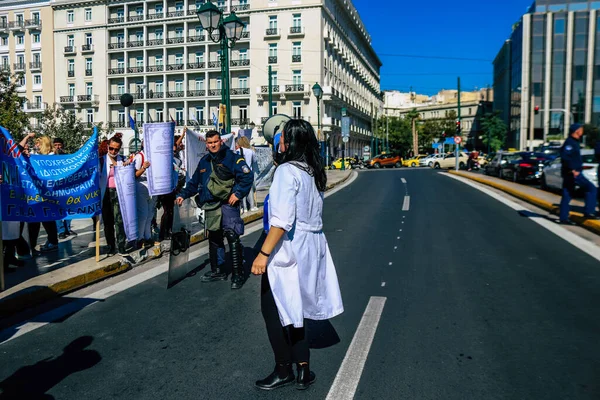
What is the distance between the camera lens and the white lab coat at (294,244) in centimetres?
331

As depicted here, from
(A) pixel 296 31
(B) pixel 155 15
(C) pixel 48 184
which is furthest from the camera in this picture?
(B) pixel 155 15

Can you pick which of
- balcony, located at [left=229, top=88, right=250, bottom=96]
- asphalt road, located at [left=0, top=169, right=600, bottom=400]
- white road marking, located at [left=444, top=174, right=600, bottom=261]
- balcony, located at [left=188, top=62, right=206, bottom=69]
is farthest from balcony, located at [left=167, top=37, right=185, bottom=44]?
asphalt road, located at [left=0, top=169, right=600, bottom=400]

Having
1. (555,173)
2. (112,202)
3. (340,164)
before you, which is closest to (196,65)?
(340,164)

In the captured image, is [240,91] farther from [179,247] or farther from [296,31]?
[179,247]

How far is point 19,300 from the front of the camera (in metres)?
5.40

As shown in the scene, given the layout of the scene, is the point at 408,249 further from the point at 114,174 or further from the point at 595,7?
the point at 595,7

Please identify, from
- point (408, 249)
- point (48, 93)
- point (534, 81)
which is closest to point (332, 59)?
point (534, 81)

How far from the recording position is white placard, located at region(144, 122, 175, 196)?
7.75m

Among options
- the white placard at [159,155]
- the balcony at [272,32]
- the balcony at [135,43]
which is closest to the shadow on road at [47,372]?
the white placard at [159,155]

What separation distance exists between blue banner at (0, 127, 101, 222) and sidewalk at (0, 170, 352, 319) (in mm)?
694

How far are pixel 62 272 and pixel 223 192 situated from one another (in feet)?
7.42

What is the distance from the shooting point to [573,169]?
9828 millimetres

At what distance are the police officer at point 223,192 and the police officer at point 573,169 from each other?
6687 millimetres

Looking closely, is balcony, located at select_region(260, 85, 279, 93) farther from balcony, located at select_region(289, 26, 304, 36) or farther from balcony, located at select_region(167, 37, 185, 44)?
balcony, located at select_region(167, 37, 185, 44)
